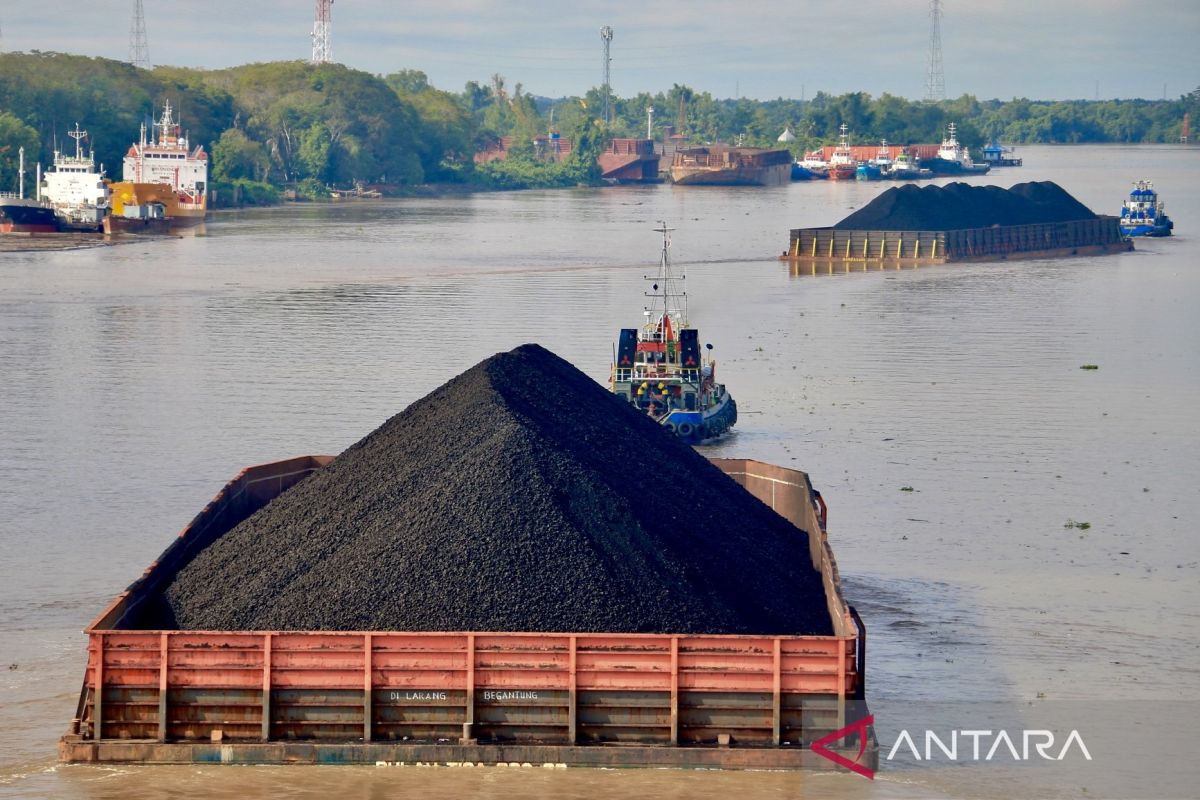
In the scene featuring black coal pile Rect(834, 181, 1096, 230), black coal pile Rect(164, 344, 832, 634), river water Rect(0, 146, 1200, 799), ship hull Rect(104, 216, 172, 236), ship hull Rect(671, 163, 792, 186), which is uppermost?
ship hull Rect(671, 163, 792, 186)

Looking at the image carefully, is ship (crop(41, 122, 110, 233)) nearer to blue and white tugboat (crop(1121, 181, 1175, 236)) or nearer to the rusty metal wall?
blue and white tugboat (crop(1121, 181, 1175, 236))

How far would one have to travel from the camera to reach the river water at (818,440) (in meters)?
18.3

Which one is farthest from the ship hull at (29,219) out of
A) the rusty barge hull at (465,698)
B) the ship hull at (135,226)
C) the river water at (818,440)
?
the rusty barge hull at (465,698)

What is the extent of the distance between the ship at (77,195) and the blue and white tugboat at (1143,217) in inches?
2506

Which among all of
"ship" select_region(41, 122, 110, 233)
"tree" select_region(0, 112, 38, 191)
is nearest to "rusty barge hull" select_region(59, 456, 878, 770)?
"ship" select_region(41, 122, 110, 233)

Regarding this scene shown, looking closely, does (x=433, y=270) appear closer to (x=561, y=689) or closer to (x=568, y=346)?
(x=568, y=346)

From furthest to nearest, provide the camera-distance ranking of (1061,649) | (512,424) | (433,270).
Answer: (433,270) < (1061,649) < (512,424)

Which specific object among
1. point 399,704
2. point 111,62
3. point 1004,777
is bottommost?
point 1004,777

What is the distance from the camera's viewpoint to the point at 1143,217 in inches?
4048

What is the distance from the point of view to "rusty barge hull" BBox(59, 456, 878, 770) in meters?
15.4

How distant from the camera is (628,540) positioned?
694 inches

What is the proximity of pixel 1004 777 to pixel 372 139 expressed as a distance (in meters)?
164

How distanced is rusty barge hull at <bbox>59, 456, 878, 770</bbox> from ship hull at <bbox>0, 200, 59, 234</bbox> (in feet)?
307

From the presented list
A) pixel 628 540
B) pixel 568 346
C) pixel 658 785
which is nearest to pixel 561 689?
pixel 658 785
